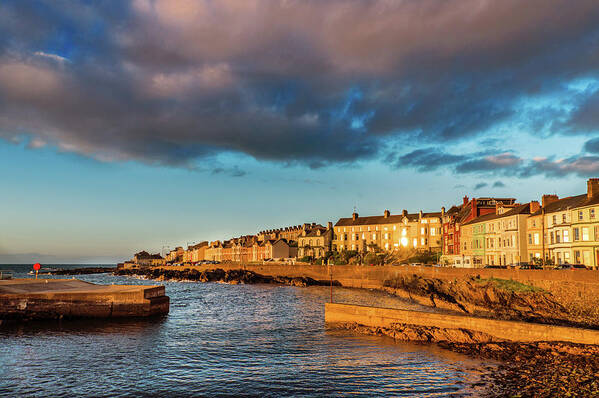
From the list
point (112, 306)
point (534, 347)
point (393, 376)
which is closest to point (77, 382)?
point (393, 376)

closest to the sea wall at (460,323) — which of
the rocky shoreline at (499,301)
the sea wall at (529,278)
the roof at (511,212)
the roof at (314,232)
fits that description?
the rocky shoreline at (499,301)

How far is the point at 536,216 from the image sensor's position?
185ft

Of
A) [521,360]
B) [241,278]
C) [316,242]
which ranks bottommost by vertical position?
[241,278]

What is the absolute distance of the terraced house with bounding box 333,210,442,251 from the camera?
101438 millimetres

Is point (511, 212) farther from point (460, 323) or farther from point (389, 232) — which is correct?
point (389, 232)

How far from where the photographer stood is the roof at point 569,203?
4756 cm

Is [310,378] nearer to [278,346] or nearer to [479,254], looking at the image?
[278,346]

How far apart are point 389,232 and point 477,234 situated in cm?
3903

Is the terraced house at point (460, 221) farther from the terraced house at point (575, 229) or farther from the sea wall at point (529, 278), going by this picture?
the terraced house at point (575, 229)

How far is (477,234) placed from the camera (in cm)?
7100

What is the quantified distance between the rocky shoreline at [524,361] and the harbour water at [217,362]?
112 cm

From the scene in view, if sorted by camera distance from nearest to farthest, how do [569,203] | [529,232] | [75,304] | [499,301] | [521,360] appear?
[521,360], [75,304], [499,301], [569,203], [529,232]

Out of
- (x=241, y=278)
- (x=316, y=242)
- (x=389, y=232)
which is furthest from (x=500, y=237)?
(x=316, y=242)

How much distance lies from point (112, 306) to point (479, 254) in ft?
191
